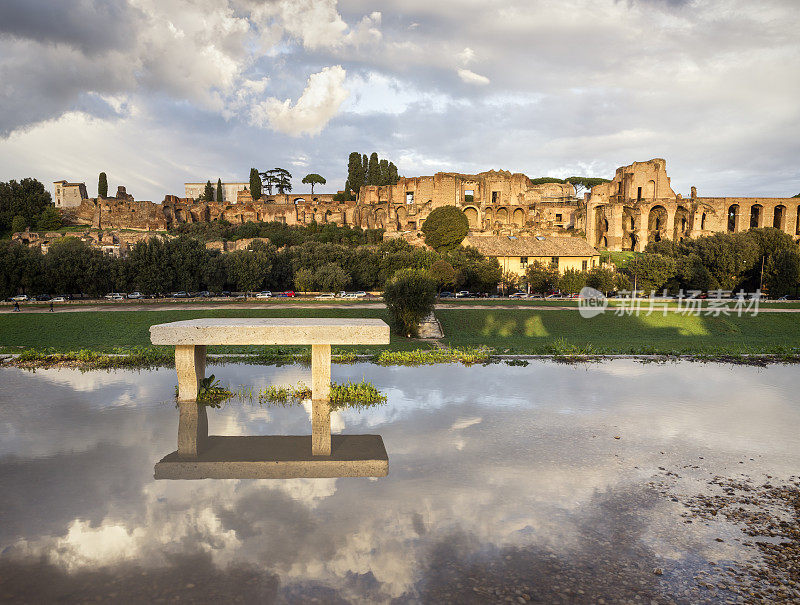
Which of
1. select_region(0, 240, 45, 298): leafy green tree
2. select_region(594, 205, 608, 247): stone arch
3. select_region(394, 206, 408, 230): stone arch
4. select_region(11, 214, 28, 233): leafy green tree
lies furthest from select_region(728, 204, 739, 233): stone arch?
select_region(11, 214, 28, 233): leafy green tree

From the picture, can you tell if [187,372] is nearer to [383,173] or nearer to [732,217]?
[383,173]

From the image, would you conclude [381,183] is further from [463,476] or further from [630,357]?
[463,476]

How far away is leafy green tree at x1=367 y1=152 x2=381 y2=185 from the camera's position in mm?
80750

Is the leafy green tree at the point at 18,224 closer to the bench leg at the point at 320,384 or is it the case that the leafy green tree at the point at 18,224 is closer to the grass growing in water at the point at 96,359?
the grass growing in water at the point at 96,359

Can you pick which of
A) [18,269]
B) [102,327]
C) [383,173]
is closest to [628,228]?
[383,173]

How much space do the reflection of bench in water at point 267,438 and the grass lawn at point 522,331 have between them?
→ 8.33m

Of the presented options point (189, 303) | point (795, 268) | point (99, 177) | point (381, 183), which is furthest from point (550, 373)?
point (99, 177)

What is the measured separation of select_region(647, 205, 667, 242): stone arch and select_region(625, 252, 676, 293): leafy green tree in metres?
26.8

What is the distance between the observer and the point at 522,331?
2561 centimetres

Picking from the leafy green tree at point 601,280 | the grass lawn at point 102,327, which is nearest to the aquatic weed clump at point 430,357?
the grass lawn at point 102,327

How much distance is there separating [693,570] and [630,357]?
14.8m

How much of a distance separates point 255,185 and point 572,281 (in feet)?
204

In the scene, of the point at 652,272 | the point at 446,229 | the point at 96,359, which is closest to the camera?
the point at 96,359

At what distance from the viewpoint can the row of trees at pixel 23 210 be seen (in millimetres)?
72438
